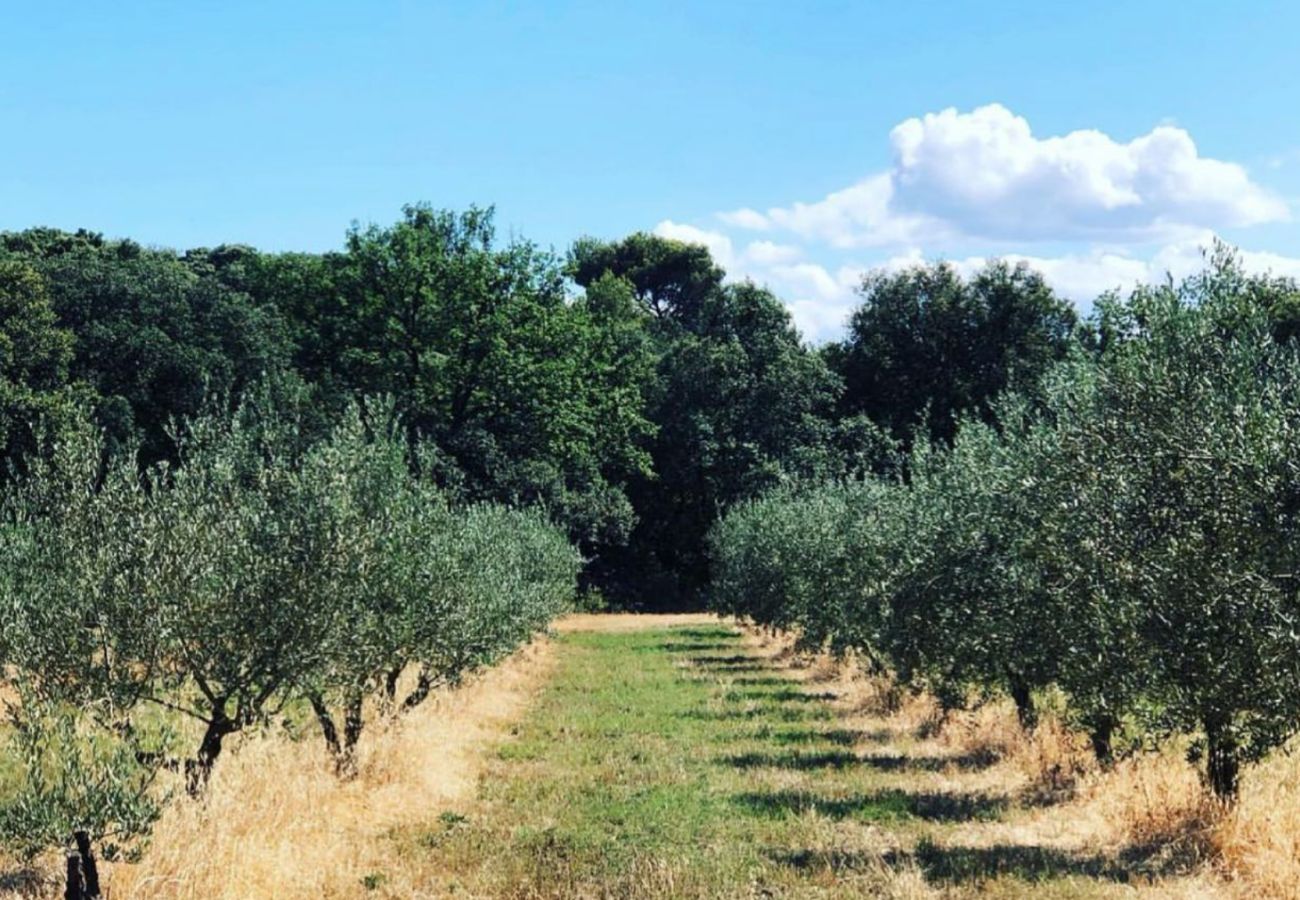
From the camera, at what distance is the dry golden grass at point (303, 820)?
10992 millimetres

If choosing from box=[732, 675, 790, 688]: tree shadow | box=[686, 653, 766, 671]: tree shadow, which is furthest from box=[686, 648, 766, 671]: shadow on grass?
box=[732, 675, 790, 688]: tree shadow

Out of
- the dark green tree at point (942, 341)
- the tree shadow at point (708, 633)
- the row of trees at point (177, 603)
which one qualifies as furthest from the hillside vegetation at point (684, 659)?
the dark green tree at point (942, 341)

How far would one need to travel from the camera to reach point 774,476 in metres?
71.5

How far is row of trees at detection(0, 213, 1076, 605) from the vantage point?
152ft

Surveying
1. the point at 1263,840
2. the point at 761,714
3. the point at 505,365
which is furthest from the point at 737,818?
the point at 505,365

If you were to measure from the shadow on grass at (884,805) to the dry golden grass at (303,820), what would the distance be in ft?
14.8

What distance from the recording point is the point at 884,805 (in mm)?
15828

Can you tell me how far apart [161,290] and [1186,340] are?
4466 cm

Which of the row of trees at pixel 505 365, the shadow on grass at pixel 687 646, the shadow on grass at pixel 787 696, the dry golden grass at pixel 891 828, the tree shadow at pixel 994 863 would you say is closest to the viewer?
the dry golden grass at pixel 891 828

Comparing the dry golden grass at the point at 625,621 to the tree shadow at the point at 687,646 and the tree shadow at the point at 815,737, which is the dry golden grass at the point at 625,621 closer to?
the tree shadow at the point at 687,646

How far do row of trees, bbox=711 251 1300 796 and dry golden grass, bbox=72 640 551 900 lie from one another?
826 centimetres

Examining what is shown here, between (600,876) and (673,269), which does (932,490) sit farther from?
(673,269)

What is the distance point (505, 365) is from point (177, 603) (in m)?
38.9

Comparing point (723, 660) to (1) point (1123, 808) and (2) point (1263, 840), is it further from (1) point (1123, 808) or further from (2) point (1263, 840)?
(2) point (1263, 840)
